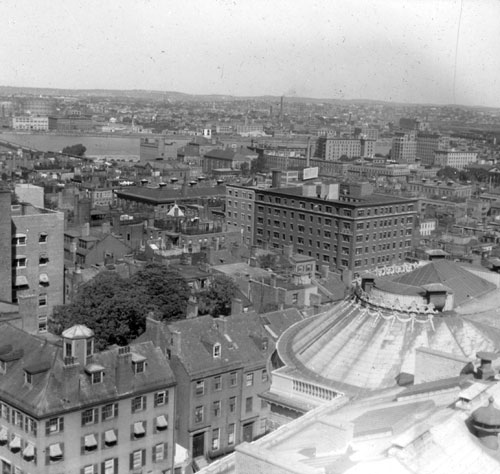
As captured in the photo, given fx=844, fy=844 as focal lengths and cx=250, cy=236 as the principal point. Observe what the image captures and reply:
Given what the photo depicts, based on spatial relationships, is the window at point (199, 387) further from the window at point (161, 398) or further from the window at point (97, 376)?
the window at point (97, 376)

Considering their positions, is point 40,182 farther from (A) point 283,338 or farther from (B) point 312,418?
(B) point 312,418

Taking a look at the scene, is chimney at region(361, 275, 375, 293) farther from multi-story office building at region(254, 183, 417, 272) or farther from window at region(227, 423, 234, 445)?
multi-story office building at region(254, 183, 417, 272)

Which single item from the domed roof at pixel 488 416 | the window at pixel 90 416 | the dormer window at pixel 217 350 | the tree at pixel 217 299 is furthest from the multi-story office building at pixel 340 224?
the domed roof at pixel 488 416

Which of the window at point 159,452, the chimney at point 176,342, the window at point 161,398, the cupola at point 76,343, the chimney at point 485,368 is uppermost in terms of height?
the chimney at point 485,368

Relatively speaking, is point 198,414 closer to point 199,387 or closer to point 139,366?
point 199,387

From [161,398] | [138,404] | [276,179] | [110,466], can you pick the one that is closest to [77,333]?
[138,404]

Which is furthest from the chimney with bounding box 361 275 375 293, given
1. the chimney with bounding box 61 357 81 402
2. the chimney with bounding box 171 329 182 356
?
the chimney with bounding box 61 357 81 402

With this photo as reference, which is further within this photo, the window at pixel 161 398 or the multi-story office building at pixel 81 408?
the window at pixel 161 398
